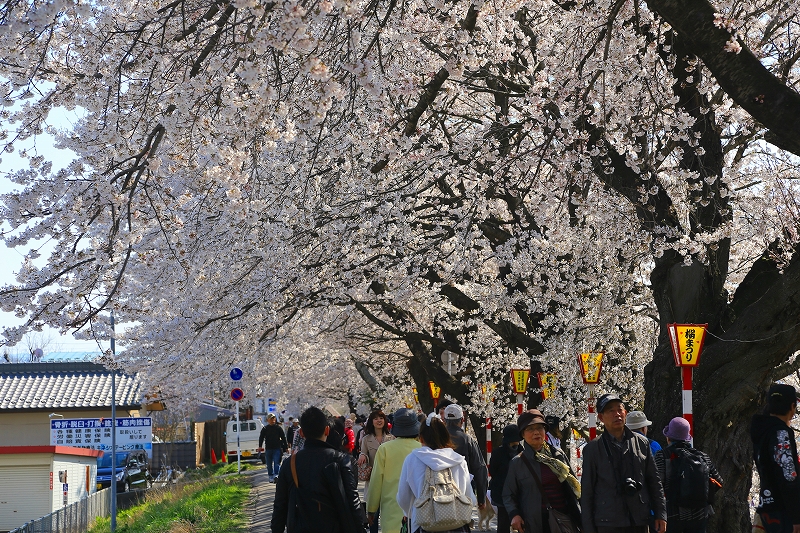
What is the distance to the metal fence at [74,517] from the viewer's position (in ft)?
55.7

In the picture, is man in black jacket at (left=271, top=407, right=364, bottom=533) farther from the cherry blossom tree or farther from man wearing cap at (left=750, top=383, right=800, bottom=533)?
man wearing cap at (left=750, top=383, right=800, bottom=533)

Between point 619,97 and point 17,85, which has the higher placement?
point 619,97

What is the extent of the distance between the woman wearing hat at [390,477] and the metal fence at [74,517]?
A: 34.5 feet

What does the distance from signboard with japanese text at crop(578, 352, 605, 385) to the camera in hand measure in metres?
7.66

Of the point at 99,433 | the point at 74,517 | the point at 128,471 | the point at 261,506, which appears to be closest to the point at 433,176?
the point at 261,506

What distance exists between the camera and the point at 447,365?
29922 millimetres

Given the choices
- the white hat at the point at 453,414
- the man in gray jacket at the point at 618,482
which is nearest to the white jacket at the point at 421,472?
the man in gray jacket at the point at 618,482

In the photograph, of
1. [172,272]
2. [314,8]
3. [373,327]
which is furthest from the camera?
[373,327]

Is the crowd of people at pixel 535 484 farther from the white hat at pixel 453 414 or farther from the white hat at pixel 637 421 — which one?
the white hat at pixel 453 414

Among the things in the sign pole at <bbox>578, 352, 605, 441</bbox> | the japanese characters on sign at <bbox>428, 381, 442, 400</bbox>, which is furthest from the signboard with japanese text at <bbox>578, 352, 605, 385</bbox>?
the japanese characters on sign at <bbox>428, 381, 442, 400</bbox>

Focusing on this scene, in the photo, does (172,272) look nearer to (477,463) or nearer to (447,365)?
(477,463)

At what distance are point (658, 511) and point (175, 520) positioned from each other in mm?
11033

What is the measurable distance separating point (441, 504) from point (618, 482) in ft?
4.50

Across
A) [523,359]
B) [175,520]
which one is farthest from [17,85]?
[523,359]
